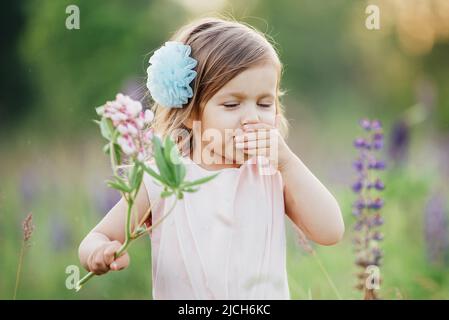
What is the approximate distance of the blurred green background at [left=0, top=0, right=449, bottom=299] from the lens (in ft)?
12.2

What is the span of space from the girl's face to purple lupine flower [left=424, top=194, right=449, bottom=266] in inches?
77.2

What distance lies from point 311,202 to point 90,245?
1.98 ft

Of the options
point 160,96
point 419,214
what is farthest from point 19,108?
point 160,96

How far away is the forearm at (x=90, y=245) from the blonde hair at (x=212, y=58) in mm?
369

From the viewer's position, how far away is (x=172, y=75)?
2029mm

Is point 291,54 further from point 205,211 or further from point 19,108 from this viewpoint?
point 205,211

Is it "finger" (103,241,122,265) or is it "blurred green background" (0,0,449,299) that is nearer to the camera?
"finger" (103,241,122,265)

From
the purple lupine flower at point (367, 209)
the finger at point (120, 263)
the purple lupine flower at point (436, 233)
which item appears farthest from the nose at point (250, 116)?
the purple lupine flower at point (436, 233)

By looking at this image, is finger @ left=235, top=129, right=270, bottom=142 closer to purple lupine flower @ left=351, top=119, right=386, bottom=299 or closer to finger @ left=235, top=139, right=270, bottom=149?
finger @ left=235, top=139, right=270, bottom=149

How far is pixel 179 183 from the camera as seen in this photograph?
1.62 metres

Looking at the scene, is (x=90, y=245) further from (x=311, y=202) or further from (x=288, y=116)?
(x=288, y=116)

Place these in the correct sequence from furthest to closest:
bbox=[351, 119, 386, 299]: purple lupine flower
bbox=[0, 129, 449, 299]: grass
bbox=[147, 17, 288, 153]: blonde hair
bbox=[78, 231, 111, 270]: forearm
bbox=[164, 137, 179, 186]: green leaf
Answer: bbox=[0, 129, 449, 299]: grass, bbox=[351, 119, 386, 299]: purple lupine flower, bbox=[147, 17, 288, 153]: blonde hair, bbox=[78, 231, 111, 270]: forearm, bbox=[164, 137, 179, 186]: green leaf

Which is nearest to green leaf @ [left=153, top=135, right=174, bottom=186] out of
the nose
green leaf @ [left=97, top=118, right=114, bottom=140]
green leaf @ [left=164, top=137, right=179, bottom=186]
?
green leaf @ [left=164, top=137, right=179, bottom=186]

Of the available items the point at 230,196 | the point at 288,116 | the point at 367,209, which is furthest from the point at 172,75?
the point at 288,116
